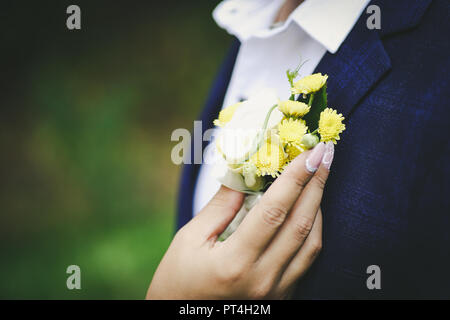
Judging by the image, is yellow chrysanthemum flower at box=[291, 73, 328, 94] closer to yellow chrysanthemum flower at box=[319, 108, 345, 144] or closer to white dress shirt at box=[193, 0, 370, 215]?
yellow chrysanthemum flower at box=[319, 108, 345, 144]

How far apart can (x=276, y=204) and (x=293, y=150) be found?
100 millimetres

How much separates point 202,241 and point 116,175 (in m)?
2.42

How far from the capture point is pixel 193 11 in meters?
3.31

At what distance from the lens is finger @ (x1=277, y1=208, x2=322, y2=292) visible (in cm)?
74

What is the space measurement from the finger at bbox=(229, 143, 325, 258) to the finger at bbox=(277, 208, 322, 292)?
83mm

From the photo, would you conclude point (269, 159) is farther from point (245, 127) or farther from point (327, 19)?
point (327, 19)

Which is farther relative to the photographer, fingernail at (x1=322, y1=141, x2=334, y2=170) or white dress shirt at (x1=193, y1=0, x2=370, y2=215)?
white dress shirt at (x1=193, y1=0, x2=370, y2=215)

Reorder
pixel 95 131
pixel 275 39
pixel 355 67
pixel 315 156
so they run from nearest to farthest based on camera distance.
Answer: pixel 315 156 < pixel 355 67 < pixel 275 39 < pixel 95 131

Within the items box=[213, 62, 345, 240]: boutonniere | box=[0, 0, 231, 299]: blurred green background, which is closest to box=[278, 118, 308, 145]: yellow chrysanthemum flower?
box=[213, 62, 345, 240]: boutonniere

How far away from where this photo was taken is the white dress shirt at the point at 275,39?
80 centimetres

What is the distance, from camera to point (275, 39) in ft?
3.19

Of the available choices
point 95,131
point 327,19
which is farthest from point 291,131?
point 95,131

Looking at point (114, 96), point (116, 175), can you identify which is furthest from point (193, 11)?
point (116, 175)
